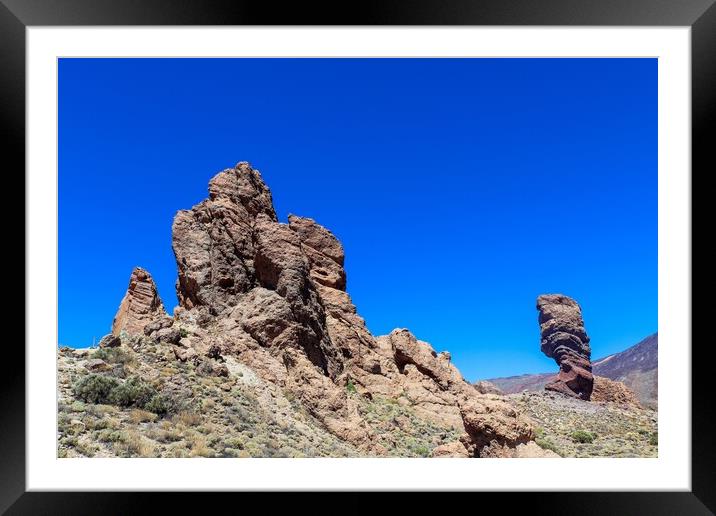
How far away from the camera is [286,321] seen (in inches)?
685

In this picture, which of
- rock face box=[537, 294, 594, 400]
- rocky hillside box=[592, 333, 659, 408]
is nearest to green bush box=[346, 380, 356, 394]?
rock face box=[537, 294, 594, 400]

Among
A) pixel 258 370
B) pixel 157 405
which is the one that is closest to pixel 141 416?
pixel 157 405

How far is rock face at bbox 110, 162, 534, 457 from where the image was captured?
1591 cm

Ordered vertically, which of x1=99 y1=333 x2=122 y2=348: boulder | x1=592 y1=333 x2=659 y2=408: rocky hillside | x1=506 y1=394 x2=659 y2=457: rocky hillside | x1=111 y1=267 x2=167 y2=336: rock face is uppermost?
x1=111 y1=267 x2=167 y2=336: rock face

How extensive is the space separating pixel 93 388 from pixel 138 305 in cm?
936

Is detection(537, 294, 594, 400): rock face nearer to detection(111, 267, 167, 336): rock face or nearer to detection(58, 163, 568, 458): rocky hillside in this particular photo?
detection(58, 163, 568, 458): rocky hillside

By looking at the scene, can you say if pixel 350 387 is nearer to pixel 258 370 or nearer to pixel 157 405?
pixel 258 370

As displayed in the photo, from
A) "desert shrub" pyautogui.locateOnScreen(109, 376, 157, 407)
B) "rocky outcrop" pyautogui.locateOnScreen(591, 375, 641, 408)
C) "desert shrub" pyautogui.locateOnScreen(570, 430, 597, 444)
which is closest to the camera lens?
"desert shrub" pyautogui.locateOnScreen(109, 376, 157, 407)

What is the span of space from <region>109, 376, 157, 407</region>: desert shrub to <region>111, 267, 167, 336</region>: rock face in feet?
25.9

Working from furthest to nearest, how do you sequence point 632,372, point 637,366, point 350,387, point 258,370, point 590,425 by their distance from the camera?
point 637,366 < point 632,372 < point 590,425 < point 350,387 < point 258,370

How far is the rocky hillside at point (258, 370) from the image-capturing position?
945 centimetres
